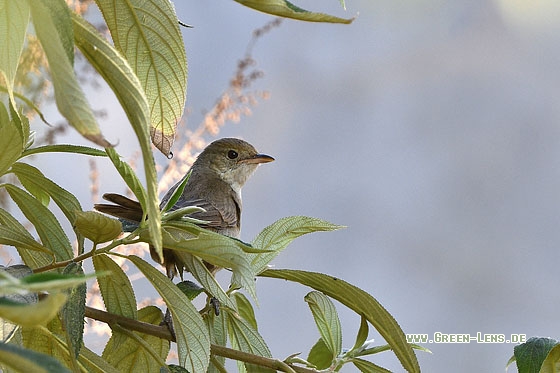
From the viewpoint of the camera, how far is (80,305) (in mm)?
591

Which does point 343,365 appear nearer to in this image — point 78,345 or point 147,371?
point 147,371

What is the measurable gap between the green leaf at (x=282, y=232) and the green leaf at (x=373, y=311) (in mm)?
57

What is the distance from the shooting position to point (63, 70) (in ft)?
1.29

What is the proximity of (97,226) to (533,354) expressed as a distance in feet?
1.45

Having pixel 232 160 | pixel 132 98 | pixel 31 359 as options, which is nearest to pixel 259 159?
pixel 232 160

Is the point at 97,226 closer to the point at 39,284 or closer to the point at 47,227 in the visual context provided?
the point at 47,227

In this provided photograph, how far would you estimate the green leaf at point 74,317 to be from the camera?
572 mm

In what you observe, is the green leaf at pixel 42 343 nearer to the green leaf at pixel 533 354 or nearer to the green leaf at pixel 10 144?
the green leaf at pixel 10 144

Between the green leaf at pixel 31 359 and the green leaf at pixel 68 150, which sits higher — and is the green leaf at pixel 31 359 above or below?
below

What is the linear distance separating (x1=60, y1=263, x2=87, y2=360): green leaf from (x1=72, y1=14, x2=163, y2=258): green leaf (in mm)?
166

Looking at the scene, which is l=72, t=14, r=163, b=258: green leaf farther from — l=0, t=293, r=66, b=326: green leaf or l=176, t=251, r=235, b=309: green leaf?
l=176, t=251, r=235, b=309: green leaf

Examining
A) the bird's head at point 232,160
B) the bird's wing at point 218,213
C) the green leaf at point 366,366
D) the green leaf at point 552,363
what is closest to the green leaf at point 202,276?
the green leaf at point 366,366

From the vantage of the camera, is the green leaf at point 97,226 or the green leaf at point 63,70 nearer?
the green leaf at point 63,70

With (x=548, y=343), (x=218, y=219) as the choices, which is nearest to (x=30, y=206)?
(x=548, y=343)
